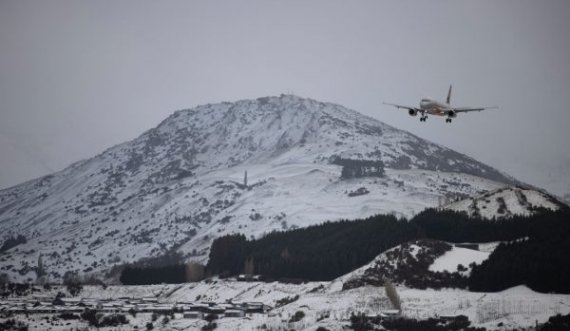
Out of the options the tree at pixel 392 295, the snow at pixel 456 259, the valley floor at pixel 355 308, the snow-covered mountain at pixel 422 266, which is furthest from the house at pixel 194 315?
the snow at pixel 456 259

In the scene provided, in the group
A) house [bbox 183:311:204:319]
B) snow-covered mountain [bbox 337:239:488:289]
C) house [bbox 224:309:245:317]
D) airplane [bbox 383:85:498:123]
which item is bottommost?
house [bbox 183:311:204:319]

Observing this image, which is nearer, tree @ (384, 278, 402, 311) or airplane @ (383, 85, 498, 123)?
airplane @ (383, 85, 498, 123)

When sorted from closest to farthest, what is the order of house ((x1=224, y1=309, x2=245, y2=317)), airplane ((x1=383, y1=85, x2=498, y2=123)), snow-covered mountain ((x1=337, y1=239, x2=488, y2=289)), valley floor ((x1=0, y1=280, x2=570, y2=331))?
airplane ((x1=383, y1=85, x2=498, y2=123)), valley floor ((x1=0, y1=280, x2=570, y2=331)), house ((x1=224, y1=309, x2=245, y2=317)), snow-covered mountain ((x1=337, y1=239, x2=488, y2=289))

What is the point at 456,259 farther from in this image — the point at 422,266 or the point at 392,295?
the point at 392,295

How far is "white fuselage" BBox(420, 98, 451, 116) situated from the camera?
10544 cm

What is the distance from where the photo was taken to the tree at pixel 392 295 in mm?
151625

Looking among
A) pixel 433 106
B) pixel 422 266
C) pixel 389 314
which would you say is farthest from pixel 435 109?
pixel 422 266

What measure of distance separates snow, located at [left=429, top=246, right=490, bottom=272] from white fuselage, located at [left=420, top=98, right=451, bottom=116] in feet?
257

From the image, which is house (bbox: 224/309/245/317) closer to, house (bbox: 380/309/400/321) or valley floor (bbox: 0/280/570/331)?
valley floor (bbox: 0/280/570/331)

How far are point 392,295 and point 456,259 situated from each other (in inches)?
1329

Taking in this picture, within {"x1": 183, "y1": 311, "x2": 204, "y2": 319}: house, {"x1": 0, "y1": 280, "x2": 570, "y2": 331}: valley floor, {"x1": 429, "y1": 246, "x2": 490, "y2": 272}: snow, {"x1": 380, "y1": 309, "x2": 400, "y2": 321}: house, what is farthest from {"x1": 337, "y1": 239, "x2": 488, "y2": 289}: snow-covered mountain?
{"x1": 183, "y1": 311, "x2": 204, "y2": 319}: house

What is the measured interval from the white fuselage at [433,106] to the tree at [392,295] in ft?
194

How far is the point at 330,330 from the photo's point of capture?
13875 centimetres

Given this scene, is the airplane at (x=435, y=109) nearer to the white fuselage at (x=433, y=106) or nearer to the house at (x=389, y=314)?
the white fuselage at (x=433, y=106)
